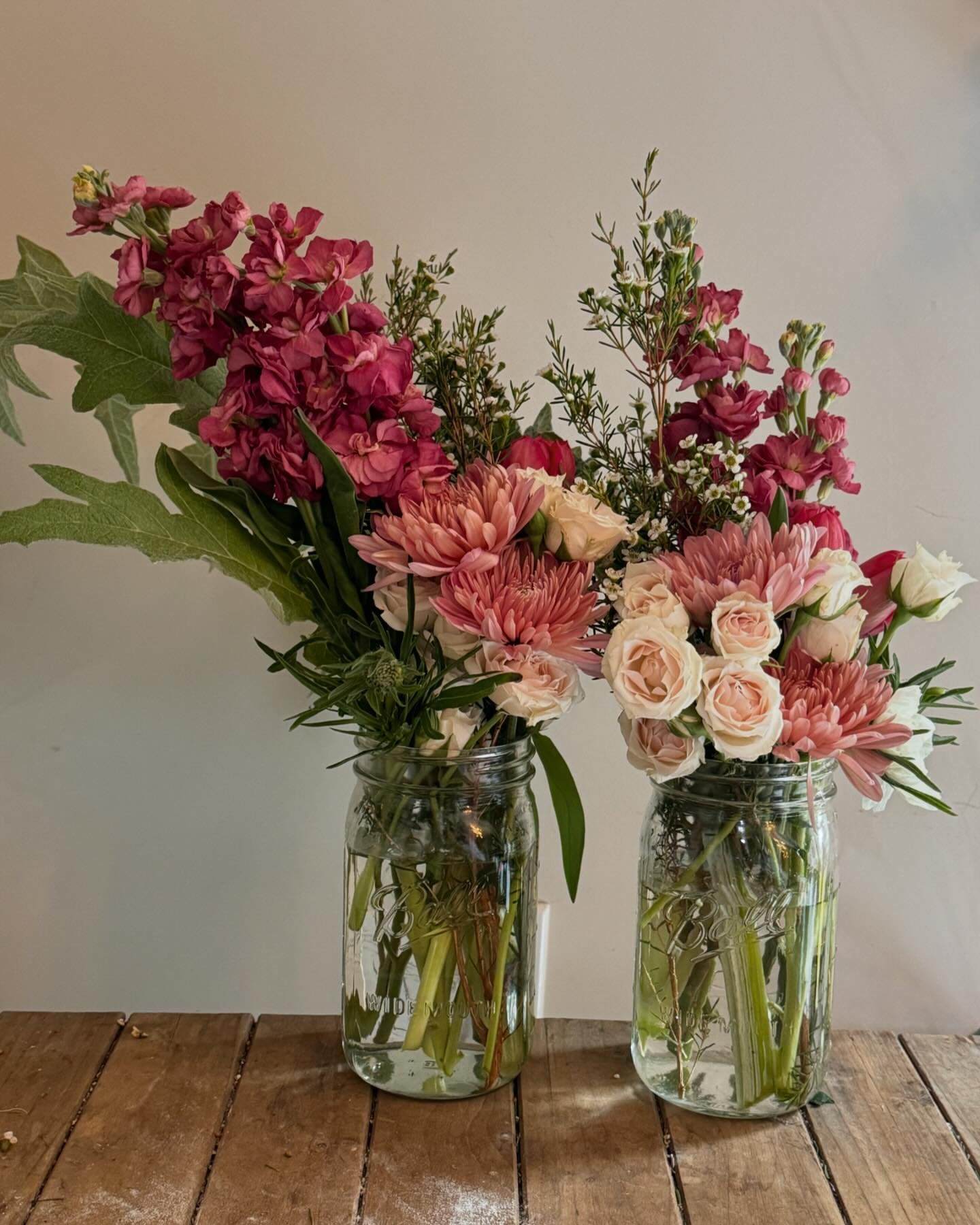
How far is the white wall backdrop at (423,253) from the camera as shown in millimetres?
1034

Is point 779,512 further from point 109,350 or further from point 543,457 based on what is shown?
point 109,350

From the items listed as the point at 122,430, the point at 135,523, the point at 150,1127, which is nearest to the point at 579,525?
the point at 135,523

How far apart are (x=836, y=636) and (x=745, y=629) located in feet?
0.23

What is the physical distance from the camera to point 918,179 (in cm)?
106

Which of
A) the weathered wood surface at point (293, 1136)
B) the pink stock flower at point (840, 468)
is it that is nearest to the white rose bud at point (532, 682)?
the pink stock flower at point (840, 468)

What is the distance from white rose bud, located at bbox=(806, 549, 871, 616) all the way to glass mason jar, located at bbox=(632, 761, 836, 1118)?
0.40 feet

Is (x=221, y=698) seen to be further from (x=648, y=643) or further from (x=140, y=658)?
(x=648, y=643)

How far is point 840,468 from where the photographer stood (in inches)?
29.7

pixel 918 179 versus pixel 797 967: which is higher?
pixel 918 179

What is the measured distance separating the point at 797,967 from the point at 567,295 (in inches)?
24.4

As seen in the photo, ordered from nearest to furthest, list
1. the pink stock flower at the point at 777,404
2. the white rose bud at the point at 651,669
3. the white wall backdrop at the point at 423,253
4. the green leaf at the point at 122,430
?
the white rose bud at the point at 651,669 < the pink stock flower at the point at 777,404 < the green leaf at the point at 122,430 < the white wall backdrop at the point at 423,253

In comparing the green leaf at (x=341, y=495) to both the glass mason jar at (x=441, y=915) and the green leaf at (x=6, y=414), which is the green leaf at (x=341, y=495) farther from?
the green leaf at (x=6, y=414)

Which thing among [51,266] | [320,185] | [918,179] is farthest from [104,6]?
[918,179]

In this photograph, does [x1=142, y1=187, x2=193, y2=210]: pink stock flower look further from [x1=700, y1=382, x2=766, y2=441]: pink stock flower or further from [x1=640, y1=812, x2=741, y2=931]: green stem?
[x1=640, y1=812, x2=741, y2=931]: green stem
